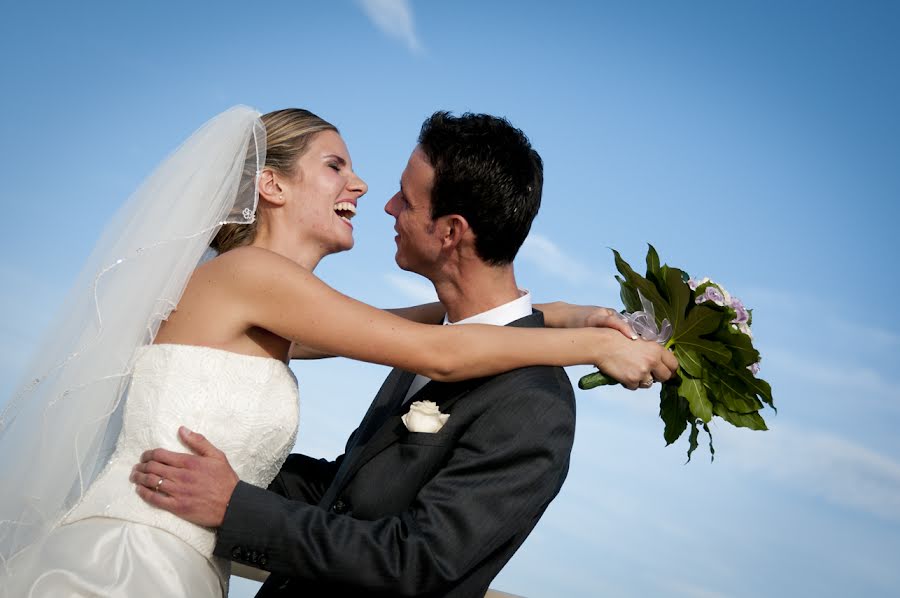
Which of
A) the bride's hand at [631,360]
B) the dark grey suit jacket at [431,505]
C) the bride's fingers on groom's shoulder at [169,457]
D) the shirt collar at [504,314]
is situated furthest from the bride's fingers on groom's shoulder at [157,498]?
the bride's hand at [631,360]

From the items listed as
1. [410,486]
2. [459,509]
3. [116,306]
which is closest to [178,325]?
[116,306]

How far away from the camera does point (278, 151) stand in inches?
178

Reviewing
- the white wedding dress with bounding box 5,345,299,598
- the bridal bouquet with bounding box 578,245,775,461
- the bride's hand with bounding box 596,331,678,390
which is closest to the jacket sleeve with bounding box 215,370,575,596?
the white wedding dress with bounding box 5,345,299,598

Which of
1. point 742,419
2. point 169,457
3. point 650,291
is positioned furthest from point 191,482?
point 742,419

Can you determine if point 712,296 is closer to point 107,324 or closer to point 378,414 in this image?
point 378,414

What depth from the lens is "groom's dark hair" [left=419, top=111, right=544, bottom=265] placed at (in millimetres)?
4309

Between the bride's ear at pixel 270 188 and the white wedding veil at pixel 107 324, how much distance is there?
0.40 ft

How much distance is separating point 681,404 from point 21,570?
2.97 m

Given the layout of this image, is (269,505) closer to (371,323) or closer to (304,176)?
(371,323)

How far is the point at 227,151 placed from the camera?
435 centimetres

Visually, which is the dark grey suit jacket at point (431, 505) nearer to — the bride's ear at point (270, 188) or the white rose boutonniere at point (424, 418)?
the white rose boutonniere at point (424, 418)

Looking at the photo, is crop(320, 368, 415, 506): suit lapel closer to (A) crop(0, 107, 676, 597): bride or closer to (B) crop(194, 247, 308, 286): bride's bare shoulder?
(A) crop(0, 107, 676, 597): bride

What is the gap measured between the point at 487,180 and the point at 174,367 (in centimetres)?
165

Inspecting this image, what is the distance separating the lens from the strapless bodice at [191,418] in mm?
3729
